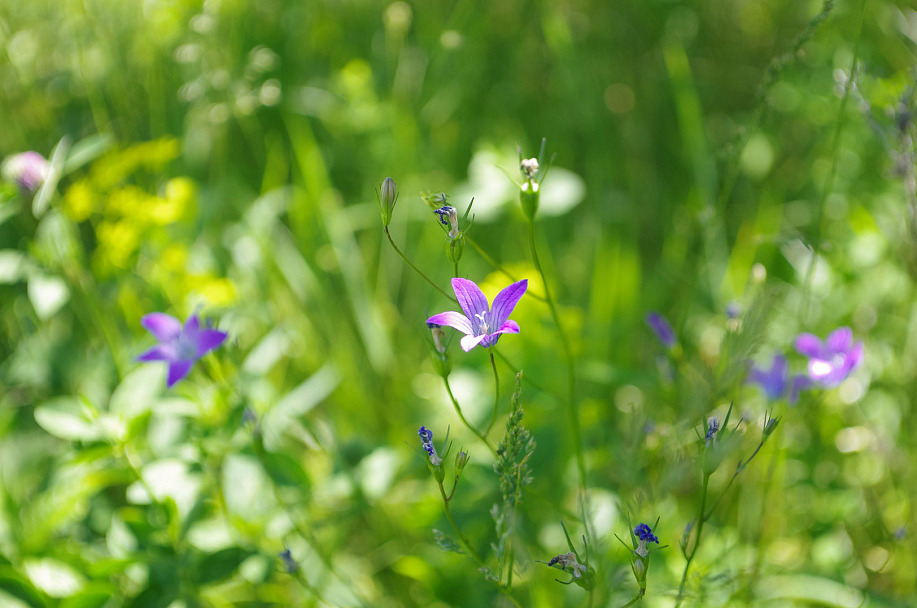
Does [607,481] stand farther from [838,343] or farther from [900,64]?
[900,64]

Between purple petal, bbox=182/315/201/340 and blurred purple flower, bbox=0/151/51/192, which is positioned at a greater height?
blurred purple flower, bbox=0/151/51/192

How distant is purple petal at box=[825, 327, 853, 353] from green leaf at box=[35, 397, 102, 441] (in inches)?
58.1

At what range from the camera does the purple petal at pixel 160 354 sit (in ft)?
4.05

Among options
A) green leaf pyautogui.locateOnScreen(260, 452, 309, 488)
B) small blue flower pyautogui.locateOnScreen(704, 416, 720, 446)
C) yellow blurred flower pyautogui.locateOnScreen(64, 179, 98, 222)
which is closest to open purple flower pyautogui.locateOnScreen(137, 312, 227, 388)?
green leaf pyautogui.locateOnScreen(260, 452, 309, 488)

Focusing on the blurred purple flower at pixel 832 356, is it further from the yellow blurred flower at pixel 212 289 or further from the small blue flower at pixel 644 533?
the yellow blurred flower at pixel 212 289

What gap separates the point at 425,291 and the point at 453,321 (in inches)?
53.3

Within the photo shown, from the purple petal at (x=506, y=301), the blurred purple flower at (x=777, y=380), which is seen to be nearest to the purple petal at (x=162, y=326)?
the purple petal at (x=506, y=301)

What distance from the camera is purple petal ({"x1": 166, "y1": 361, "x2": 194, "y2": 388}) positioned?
3.88 ft

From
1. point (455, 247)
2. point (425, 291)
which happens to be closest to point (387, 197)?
point (455, 247)

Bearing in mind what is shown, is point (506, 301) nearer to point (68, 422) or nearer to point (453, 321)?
point (453, 321)

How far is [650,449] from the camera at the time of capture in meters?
1.37

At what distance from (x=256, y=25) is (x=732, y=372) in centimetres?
245

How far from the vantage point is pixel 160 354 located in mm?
1262

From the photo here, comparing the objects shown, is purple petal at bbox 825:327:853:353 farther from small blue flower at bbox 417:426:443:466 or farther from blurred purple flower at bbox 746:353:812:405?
small blue flower at bbox 417:426:443:466
